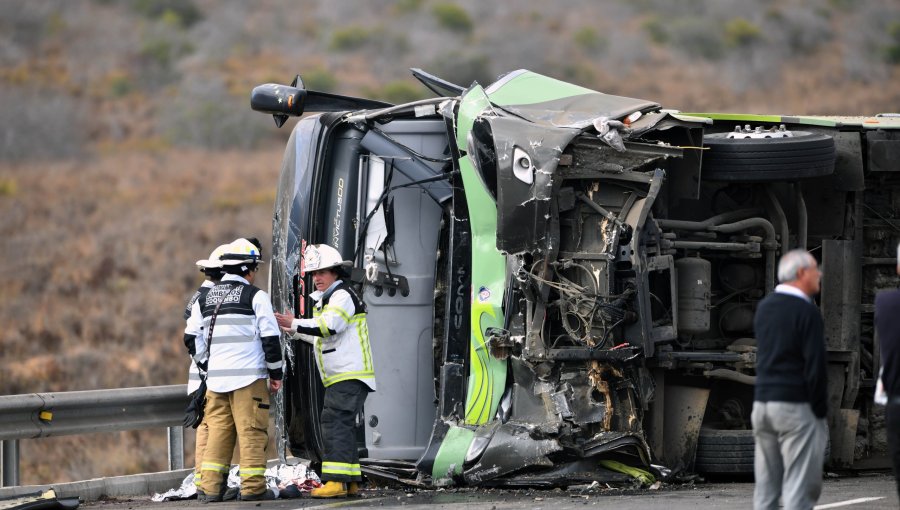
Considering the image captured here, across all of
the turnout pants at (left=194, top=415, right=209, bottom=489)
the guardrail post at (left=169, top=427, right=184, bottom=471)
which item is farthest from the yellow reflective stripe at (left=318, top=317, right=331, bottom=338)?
the guardrail post at (left=169, top=427, right=184, bottom=471)

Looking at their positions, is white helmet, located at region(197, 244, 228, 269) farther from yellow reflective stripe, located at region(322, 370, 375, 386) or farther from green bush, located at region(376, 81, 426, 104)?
green bush, located at region(376, 81, 426, 104)

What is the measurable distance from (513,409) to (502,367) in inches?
9.7

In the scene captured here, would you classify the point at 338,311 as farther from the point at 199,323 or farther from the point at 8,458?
the point at 8,458

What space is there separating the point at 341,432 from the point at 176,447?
5.97 ft

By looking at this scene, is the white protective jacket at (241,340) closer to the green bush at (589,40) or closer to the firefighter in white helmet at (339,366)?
the firefighter in white helmet at (339,366)

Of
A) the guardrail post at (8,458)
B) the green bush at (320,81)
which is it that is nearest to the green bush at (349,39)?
the green bush at (320,81)

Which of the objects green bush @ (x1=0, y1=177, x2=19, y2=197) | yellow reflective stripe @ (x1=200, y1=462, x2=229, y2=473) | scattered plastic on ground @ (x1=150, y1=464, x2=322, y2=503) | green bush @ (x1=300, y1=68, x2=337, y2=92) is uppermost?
green bush @ (x1=300, y1=68, x2=337, y2=92)

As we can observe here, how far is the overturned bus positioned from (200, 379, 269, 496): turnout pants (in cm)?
57

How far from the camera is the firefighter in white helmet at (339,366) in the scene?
26.5 feet

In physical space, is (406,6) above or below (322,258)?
above

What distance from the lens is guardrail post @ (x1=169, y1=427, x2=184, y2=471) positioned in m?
9.39

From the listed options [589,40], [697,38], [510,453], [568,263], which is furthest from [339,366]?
[697,38]

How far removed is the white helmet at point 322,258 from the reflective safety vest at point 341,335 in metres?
0.12

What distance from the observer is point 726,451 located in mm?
8078
